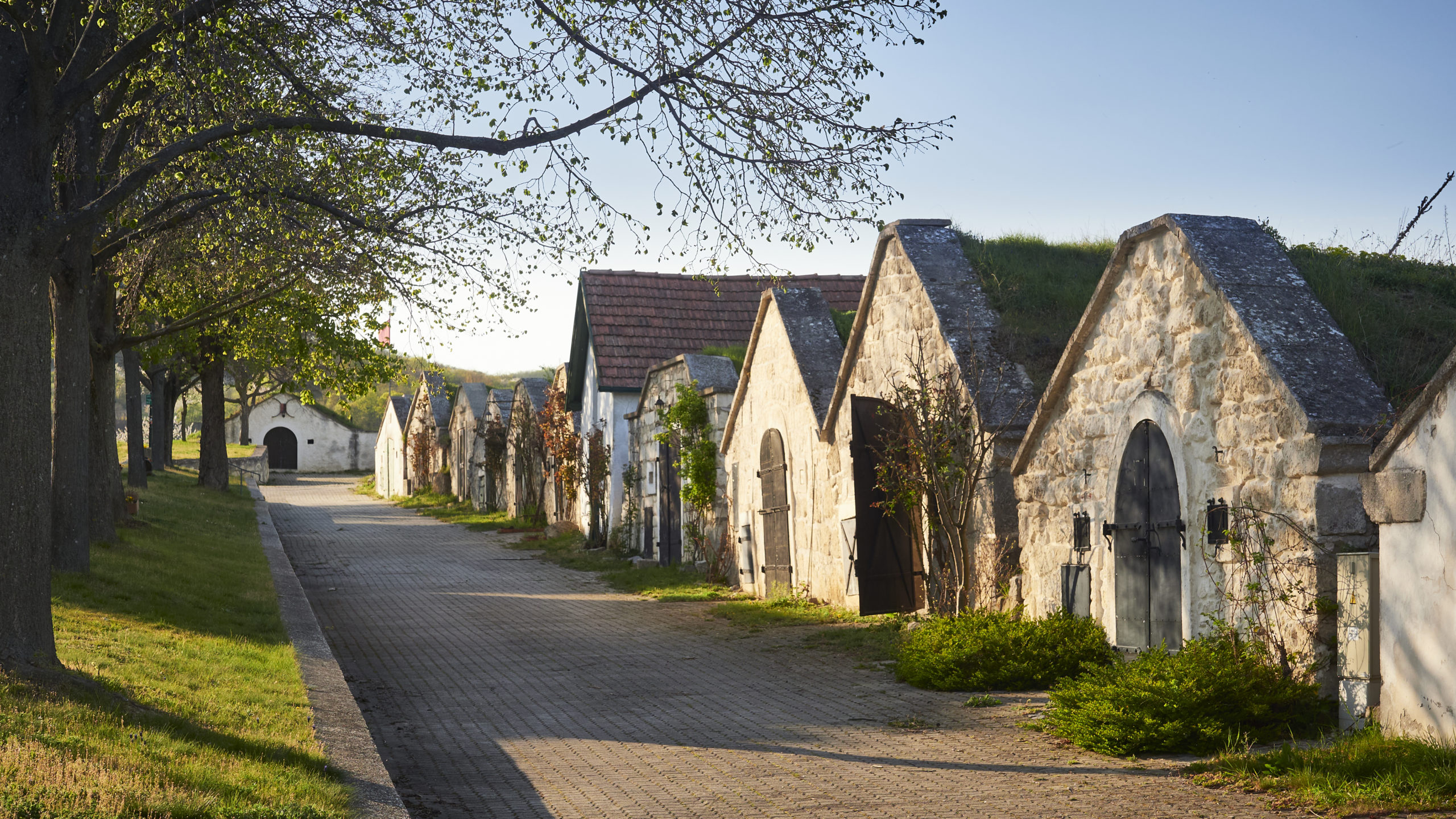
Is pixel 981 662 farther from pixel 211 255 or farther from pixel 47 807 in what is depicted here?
pixel 211 255

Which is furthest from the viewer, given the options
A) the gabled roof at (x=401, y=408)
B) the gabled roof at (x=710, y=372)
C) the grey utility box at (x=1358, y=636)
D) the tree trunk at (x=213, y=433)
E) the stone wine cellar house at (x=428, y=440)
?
the gabled roof at (x=401, y=408)

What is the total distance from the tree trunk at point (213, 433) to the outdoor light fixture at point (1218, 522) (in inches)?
1105

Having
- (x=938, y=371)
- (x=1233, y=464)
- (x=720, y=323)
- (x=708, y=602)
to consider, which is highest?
(x=720, y=323)

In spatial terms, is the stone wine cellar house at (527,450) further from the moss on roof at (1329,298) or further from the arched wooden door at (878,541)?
the arched wooden door at (878,541)

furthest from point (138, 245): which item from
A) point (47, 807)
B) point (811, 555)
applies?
point (47, 807)

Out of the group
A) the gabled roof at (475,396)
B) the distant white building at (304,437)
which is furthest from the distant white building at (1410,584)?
the distant white building at (304,437)

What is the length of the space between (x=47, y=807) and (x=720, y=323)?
762 inches

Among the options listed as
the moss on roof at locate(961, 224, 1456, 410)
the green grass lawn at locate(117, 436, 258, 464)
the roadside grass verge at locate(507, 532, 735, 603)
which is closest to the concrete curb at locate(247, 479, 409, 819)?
the roadside grass verge at locate(507, 532, 735, 603)

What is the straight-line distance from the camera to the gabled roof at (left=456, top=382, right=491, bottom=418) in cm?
3544

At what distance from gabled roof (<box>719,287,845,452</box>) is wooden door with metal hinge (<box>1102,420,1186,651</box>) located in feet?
18.0

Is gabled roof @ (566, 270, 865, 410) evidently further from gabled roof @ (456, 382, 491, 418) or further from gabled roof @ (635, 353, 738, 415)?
gabled roof @ (456, 382, 491, 418)

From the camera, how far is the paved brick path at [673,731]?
19.7ft

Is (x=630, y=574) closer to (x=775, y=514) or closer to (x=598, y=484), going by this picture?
(x=775, y=514)

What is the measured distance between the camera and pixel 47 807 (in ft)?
14.9
